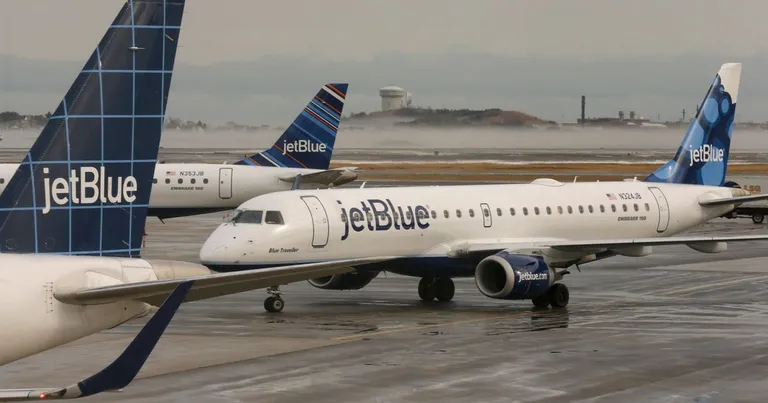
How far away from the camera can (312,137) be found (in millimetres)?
58781

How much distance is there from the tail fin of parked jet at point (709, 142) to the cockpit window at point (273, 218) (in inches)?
592

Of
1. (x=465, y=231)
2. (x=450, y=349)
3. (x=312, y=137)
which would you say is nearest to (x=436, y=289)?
(x=465, y=231)

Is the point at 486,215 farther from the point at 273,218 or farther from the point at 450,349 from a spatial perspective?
the point at 450,349

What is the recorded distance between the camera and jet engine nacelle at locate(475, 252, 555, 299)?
31.6 m

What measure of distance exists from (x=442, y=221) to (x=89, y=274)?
20.7 m

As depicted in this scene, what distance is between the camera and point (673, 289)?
37094mm

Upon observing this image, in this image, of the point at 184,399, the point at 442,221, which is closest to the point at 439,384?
the point at 184,399

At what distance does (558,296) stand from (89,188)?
20.2m

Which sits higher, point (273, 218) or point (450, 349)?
point (273, 218)

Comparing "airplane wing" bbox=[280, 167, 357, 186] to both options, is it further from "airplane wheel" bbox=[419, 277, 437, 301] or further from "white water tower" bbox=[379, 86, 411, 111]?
"white water tower" bbox=[379, 86, 411, 111]

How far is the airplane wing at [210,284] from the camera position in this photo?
13.0m

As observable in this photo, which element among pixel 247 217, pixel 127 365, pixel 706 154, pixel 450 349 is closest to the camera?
pixel 127 365

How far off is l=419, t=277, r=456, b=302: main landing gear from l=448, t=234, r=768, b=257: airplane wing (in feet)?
3.94

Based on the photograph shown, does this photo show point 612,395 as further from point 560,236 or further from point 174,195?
point 174,195
